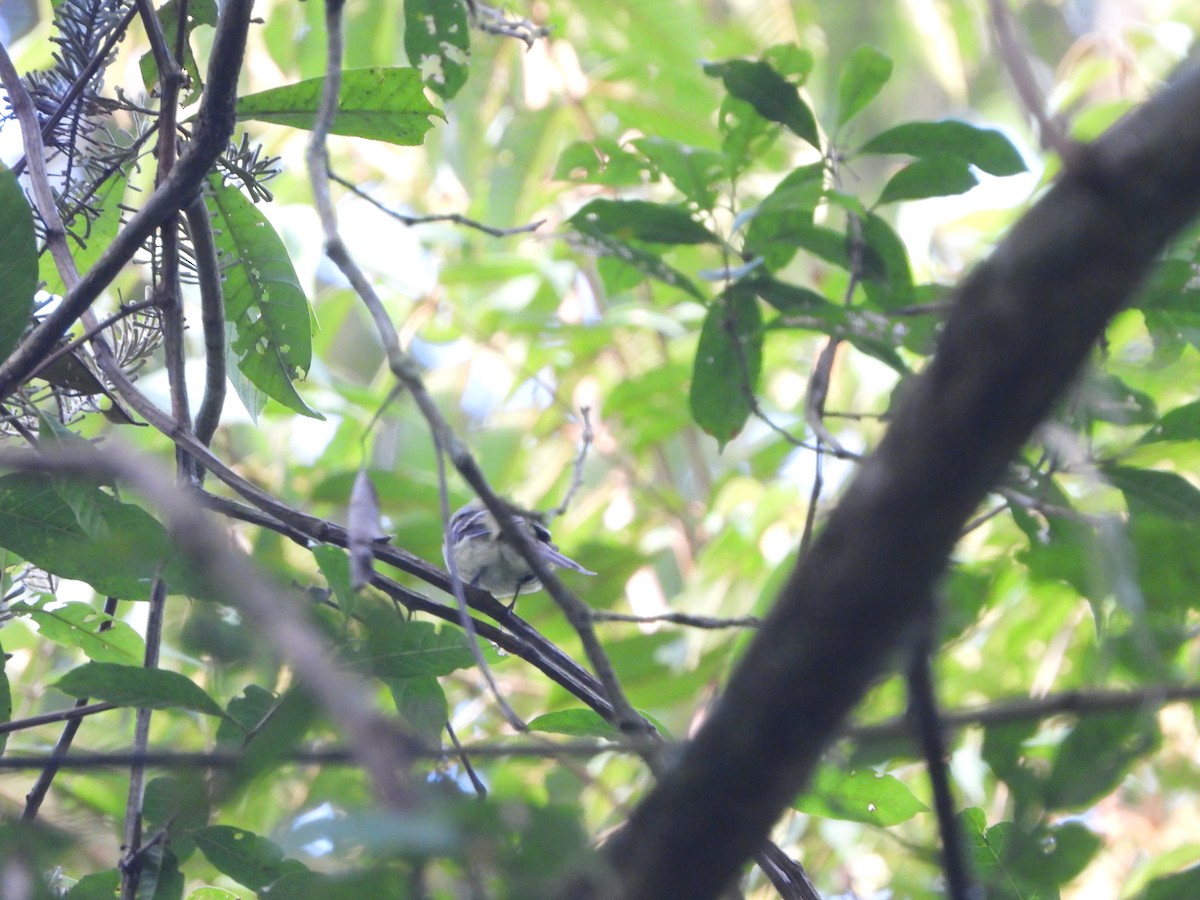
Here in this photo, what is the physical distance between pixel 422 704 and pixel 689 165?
3.92 feet

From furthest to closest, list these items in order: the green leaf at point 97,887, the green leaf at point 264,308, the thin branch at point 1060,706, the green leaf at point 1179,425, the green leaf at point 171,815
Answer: the green leaf at point 1179,425
the green leaf at point 264,308
the green leaf at point 171,815
the green leaf at point 97,887
the thin branch at point 1060,706

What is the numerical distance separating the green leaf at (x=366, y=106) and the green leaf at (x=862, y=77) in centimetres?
84

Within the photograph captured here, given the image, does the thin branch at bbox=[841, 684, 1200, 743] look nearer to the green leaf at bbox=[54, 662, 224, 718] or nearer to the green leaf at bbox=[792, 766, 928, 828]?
the green leaf at bbox=[792, 766, 928, 828]

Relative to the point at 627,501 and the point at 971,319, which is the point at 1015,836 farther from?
the point at 627,501

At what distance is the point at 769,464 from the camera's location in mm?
3793

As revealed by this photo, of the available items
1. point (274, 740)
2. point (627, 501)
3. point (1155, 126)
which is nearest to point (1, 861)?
point (274, 740)

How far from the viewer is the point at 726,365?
2.05 m

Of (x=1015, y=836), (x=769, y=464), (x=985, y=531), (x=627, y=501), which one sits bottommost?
(x=1015, y=836)

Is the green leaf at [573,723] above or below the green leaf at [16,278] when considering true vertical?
below

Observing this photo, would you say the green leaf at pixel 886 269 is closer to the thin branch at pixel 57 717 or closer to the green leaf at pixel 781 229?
the green leaf at pixel 781 229

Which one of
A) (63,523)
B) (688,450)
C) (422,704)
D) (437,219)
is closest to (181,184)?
(437,219)

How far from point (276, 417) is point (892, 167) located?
16.0ft

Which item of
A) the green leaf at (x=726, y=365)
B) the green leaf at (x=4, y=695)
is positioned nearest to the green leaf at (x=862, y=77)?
the green leaf at (x=726, y=365)

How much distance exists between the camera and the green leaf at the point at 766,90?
1.95m
